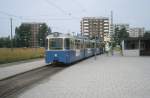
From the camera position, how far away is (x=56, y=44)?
2394 cm

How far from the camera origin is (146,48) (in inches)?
1991

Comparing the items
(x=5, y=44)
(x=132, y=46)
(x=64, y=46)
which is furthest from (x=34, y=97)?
(x=5, y=44)

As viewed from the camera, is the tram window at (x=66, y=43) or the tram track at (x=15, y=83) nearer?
the tram track at (x=15, y=83)

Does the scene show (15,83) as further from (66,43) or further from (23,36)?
(23,36)

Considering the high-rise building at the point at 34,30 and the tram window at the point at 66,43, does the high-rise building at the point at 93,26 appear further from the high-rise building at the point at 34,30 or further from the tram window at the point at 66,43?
the tram window at the point at 66,43

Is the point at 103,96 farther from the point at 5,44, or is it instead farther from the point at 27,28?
the point at 27,28

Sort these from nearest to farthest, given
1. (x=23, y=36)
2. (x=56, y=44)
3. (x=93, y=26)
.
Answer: (x=56, y=44) → (x=93, y=26) → (x=23, y=36)

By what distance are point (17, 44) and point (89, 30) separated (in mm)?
28233

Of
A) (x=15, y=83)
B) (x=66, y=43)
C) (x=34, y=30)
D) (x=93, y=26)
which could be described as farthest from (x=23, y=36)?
(x=15, y=83)

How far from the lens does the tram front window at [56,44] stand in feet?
77.7

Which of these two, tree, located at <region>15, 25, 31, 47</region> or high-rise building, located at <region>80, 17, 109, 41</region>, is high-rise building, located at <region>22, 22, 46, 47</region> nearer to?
tree, located at <region>15, 25, 31, 47</region>

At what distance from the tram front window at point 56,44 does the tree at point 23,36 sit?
8449 centimetres

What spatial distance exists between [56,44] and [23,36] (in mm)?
91553

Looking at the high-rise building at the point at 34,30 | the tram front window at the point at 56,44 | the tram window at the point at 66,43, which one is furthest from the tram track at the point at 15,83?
the high-rise building at the point at 34,30
